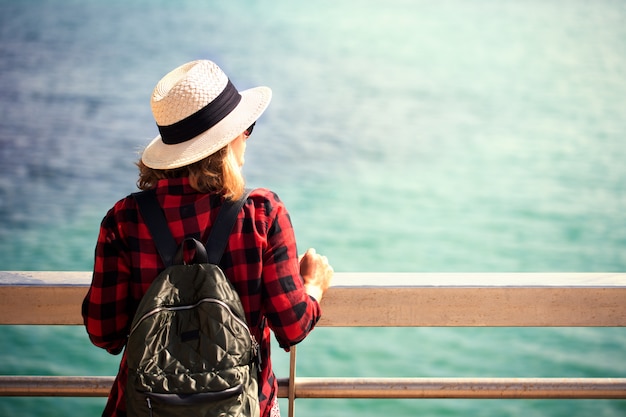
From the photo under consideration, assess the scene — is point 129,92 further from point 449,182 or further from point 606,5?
point 606,5

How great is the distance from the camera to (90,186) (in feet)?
28.4

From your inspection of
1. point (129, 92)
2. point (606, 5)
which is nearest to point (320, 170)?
point (129, 92)

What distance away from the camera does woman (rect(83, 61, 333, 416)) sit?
120 cm

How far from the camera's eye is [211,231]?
46.8 inches

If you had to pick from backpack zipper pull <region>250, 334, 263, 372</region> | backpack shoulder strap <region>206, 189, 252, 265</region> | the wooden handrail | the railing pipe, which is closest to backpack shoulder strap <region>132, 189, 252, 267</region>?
backpack shoulder strap <region>206, 189, 252, 265</region>

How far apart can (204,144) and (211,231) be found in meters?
0.14

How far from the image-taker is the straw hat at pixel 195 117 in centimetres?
121

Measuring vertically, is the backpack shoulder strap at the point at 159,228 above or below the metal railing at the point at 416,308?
above

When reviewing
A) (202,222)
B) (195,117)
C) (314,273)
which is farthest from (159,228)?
(314,273)

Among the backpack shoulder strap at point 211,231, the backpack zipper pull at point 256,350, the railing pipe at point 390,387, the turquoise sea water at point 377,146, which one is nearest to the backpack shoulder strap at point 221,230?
the backpack shoulder strap at point 211,231

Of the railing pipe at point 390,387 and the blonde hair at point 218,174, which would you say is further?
the railing pipe at point 390,387

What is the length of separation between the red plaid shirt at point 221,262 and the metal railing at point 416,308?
0.91 feet

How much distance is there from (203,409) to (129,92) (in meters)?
11.7

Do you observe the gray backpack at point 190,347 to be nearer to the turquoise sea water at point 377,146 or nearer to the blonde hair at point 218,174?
the blonde hair at point 218,174
